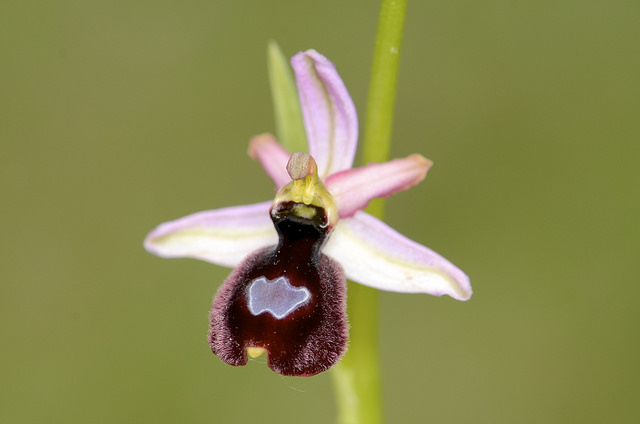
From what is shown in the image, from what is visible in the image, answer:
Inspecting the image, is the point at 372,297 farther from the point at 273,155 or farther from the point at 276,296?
the point at 273,155

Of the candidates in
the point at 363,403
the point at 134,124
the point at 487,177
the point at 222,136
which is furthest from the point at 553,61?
the point at 363,403

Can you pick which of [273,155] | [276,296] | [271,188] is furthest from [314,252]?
[271,188]

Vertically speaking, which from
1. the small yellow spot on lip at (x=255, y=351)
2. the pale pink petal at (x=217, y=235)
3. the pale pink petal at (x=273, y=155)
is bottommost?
the small yellow spot on lip at (x=255, y=351)

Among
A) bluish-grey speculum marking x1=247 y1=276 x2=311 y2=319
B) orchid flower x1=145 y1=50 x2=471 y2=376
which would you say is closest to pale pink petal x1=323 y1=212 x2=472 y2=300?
orchid flower x1=145 y1=50 x2=471 y2=376

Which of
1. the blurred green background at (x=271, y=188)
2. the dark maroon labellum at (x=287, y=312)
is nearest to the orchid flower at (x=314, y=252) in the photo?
the dark maroon labellum at (x=287, y=312)

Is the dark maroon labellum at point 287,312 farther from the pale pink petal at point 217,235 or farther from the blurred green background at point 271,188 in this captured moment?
the blurred green background at point 271,188
